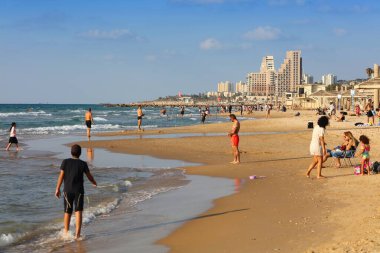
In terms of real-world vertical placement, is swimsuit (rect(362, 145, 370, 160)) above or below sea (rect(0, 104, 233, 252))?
above

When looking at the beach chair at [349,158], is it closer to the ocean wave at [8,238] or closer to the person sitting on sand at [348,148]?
the person sitting on sand at [348,148]

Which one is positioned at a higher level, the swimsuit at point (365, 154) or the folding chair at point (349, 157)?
the swimsuit at point (365, 154)

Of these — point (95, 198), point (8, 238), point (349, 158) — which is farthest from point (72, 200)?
point (349, 158)

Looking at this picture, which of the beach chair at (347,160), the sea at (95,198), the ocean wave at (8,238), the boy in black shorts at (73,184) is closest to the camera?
the boy in black shorts at (73,184)

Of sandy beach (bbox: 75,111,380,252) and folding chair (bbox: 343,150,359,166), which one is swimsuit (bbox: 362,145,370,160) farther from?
folding chair (bbox: 343,150,359,166)

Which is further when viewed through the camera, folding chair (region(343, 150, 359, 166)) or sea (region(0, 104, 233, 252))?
folding chair (region(343, 150, 359, 166))

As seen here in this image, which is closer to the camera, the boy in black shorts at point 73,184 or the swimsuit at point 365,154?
the boy in black shorts at point 73,184

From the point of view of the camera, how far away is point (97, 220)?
862 centimetres

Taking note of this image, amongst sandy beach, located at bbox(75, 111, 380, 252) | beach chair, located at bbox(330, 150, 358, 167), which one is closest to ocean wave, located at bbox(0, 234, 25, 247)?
sandy beach, located at bbox(75, 111, 380, 252)

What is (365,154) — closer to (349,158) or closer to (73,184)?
(349,158)

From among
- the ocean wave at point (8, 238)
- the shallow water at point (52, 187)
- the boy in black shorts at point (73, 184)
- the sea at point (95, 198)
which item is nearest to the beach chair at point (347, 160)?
the sea at point (95, 198)

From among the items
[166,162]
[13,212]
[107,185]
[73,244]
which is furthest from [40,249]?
[166,162]

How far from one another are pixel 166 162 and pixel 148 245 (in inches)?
420

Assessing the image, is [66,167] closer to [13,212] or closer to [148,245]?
[148,245]
